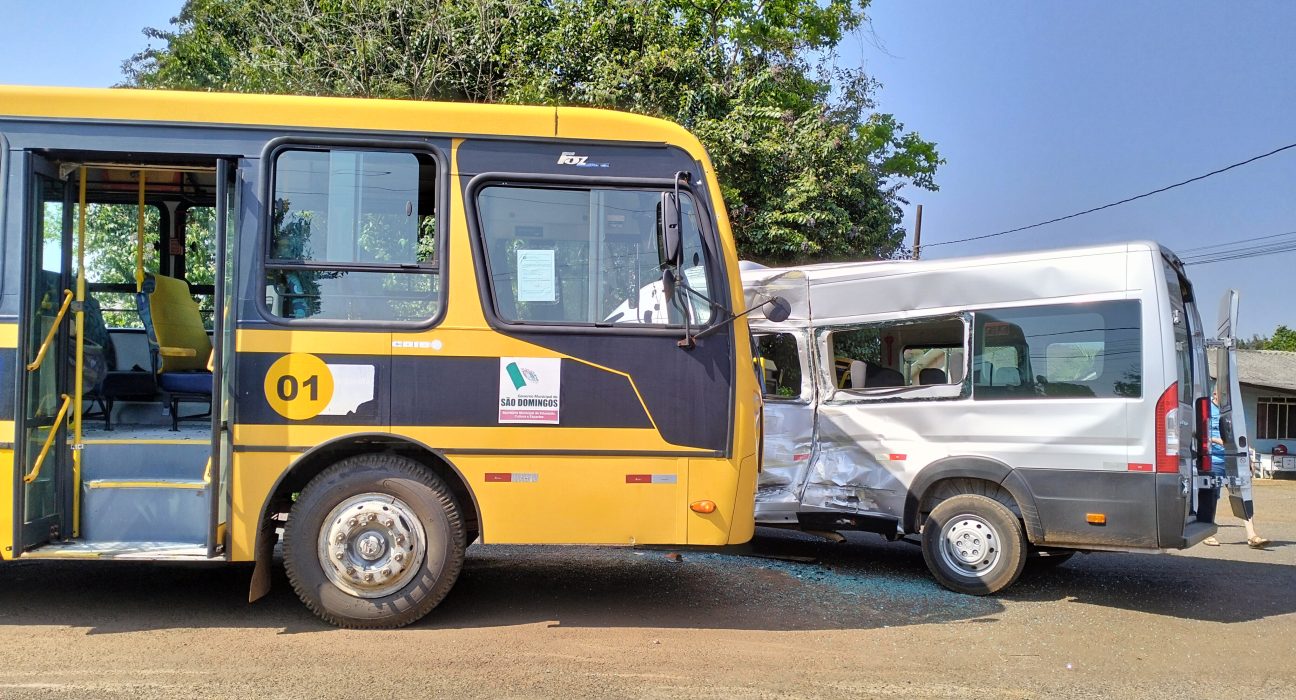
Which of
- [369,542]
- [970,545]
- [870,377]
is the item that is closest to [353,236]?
[369,542]

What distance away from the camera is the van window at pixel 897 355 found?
25.2 ft

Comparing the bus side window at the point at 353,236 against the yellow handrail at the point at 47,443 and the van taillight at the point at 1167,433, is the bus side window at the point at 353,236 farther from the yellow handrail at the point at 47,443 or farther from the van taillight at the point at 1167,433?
the van taillight at the point at 1167,433

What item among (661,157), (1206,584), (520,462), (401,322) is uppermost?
(661,157)

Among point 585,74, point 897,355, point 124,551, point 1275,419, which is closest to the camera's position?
point 124,551

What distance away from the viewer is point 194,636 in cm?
554

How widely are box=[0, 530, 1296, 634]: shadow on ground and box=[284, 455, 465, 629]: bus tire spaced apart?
329 millimetres

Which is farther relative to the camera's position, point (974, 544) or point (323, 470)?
point (974, 544)

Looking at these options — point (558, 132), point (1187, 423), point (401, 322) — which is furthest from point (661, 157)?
point (1187, 423)

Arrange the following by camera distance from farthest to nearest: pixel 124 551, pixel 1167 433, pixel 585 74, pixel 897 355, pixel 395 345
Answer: pixel 585 74 → pixel 897 355 → pixel 1167 433 → pixel 395 345 → pixel 124 551

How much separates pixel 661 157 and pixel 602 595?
10.2 feet

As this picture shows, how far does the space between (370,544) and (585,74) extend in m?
10.9

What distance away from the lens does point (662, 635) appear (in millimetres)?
5812

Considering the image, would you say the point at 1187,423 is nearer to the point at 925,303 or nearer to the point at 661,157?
the point at 925,303

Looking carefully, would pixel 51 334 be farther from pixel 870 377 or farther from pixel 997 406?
pixel 997 406
